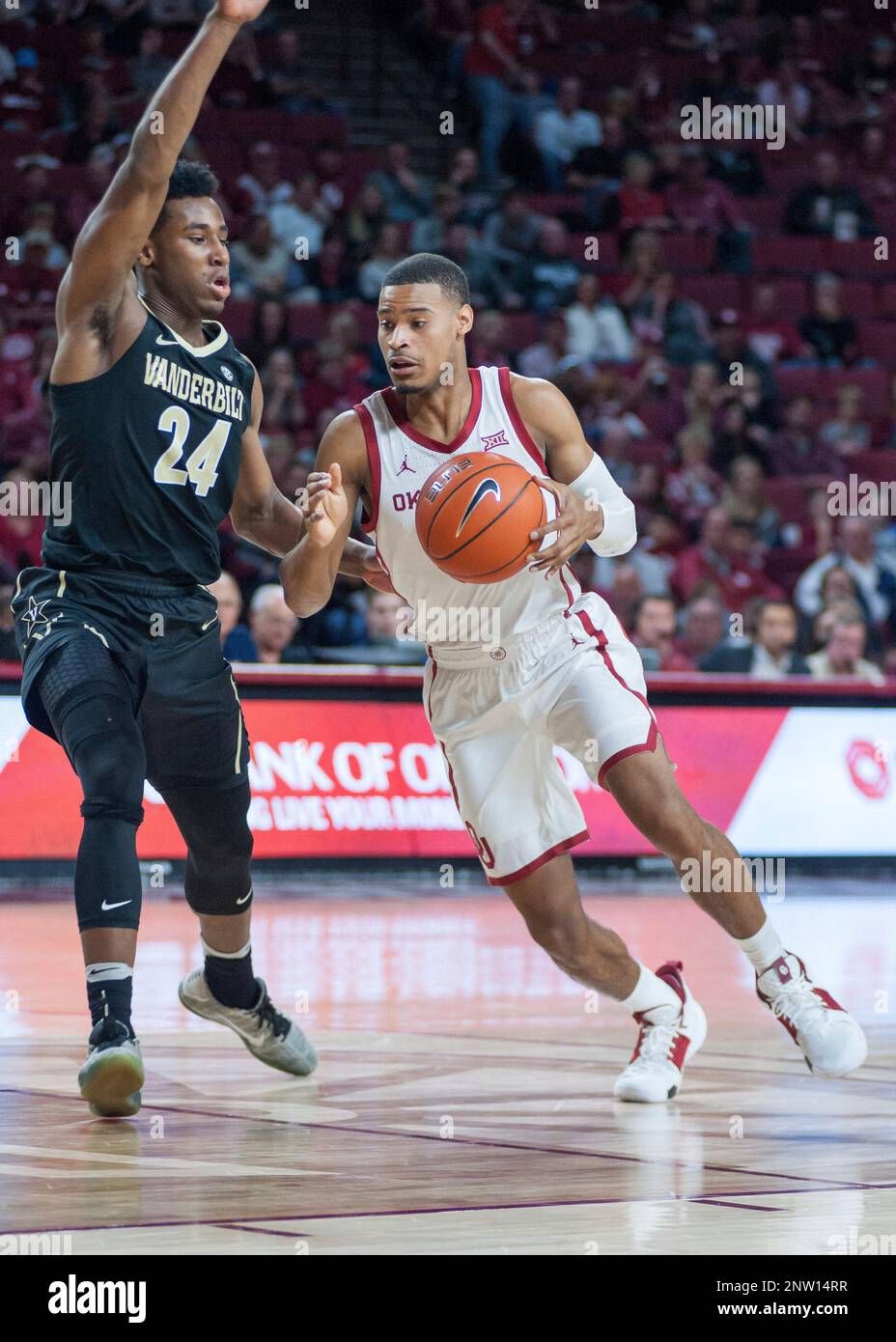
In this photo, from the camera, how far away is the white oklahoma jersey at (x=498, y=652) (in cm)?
577

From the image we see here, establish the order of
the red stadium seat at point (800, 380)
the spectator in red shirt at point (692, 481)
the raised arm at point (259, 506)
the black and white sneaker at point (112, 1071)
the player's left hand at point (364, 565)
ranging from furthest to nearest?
the red stadium seat at point (800, 380) < the spectator in red shirt at point (692, 481) < the player's left hand at point (364, 565) < the raised arm at point (259, 506) < the black and white sneaker at point (112, 1071)

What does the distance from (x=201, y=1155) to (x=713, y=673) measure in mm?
9172

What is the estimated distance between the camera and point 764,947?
5625 millimetres

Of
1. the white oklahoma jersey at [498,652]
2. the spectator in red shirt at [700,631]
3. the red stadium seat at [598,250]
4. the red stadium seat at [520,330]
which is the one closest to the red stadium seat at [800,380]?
the red stadium seat at [598,250]

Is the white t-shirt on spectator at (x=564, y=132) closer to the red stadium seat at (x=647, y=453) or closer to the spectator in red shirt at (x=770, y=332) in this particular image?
Result: the spectator in red shirt at (x=770, y=332)

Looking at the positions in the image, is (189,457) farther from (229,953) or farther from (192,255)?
(229,953)

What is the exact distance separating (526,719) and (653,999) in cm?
85

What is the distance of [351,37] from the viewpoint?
20.1m

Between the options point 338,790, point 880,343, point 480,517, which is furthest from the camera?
point 880,343

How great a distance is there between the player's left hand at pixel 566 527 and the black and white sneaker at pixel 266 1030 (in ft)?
4.52

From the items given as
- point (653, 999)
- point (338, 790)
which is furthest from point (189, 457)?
point (338, 790)

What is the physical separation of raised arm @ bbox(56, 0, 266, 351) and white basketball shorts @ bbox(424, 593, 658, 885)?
57.1 inches

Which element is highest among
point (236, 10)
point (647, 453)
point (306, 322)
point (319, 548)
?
point (306, 322)
